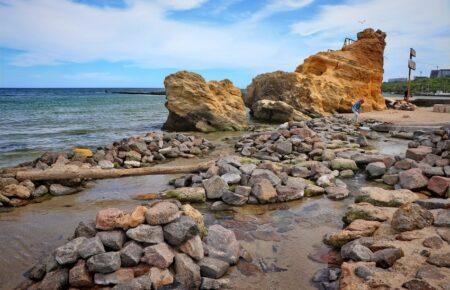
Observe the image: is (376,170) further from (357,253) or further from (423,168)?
(357,253)

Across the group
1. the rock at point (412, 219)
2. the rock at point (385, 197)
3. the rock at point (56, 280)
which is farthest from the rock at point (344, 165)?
the rock at point (56, 280)

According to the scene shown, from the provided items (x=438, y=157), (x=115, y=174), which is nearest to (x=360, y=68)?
(x=438, y=157)

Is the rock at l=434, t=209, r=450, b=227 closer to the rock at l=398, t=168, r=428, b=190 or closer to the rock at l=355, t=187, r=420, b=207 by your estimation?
the rock at l=355, t=187, r=420, b=207

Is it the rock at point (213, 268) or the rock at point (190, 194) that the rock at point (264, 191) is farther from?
the rock at point (213, 268)

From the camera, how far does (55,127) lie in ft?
78.9

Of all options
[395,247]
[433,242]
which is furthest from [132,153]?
[433,242]

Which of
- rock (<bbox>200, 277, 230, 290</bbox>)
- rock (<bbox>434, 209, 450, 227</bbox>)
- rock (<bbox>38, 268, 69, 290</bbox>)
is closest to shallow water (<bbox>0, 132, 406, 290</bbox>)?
rock (<bbox>200, 277, 230, 290</bbox>)

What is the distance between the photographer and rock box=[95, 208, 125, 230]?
5035 mm

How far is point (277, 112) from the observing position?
28.0 m

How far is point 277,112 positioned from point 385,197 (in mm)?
21121

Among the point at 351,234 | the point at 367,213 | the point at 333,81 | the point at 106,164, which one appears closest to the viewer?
the point at 351,234

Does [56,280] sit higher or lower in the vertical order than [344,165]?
lower

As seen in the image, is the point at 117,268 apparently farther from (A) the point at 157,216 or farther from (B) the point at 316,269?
(B) the point at 316,269

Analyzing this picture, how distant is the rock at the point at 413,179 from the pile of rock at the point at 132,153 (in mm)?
7579
